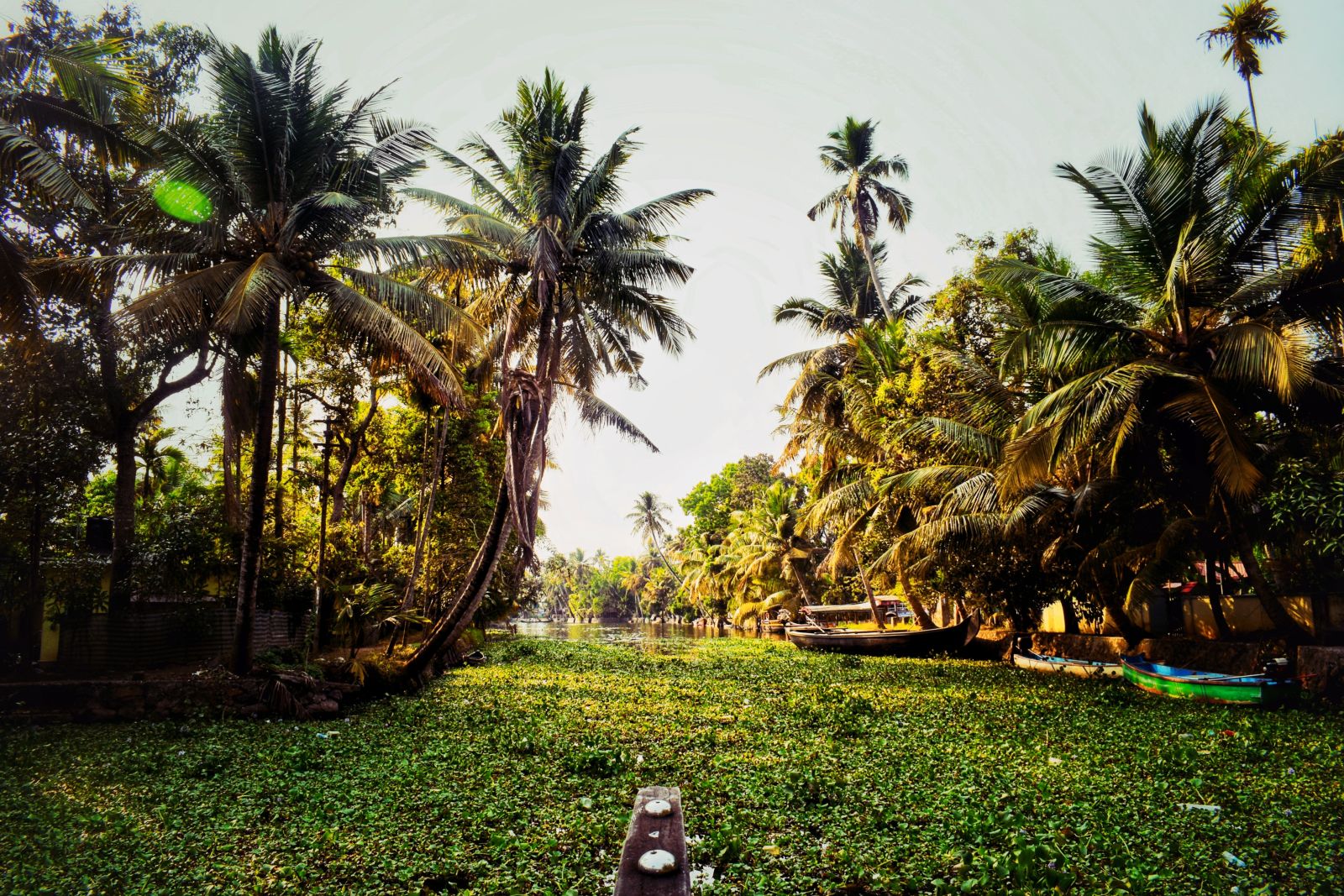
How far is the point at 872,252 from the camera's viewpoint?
94.7ft

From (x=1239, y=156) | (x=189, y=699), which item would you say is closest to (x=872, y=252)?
(x=1239, y=156)

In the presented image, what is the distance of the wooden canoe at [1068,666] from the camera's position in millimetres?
12825

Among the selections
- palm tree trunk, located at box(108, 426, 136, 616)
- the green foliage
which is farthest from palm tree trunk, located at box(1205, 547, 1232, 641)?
the green foliage

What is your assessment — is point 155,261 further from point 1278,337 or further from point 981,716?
point 1278,337

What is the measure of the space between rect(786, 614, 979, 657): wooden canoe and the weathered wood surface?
1773cm

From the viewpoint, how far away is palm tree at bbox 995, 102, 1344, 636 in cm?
968

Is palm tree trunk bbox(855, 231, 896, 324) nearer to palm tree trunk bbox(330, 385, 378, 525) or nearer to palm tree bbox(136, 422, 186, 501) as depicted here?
palm tree trunk bbox(330, 385, 378, 525)

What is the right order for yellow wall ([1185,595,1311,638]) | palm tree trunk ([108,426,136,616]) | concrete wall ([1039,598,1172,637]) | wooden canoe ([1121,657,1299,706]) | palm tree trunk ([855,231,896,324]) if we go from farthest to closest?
palm tree trunk ([855,231,896,324]) → concrete wall ([1039,598,1172,637]) → yellow wall ([1185,595,1311,638]) → palm tree trunk ([108,426,136,616]) → wooden canoe ([1121,657,1299,706])

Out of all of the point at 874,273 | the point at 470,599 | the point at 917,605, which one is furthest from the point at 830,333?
the point at 470,599

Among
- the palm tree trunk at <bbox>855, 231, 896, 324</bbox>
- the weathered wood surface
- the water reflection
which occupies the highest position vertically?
the palm tree trunk at <bbox>855, 231, 896, 324</bbox>

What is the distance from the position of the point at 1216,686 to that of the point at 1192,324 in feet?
17.9

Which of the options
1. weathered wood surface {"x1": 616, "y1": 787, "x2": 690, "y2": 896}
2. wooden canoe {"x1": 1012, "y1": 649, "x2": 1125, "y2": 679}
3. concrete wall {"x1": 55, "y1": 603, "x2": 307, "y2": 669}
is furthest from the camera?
wooden canoe {"x1": 1012, "y1": 649, "x2": 1125, "y2": 679}

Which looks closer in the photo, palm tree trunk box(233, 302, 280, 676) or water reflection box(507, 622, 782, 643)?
palm tree trunk box(233, 302, 280, 676)

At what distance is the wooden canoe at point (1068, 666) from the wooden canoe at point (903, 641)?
8.82 feet
